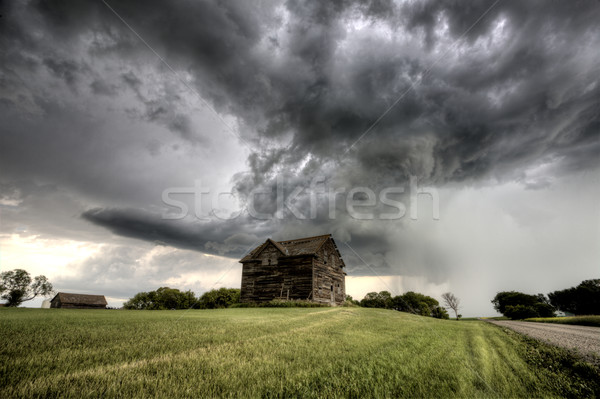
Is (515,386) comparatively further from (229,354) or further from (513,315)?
(513,315)

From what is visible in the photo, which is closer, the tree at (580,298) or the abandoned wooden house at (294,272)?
the abandoned wooden house at (294,272)

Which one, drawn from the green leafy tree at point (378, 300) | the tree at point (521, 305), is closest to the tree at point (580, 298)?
the tree at point (521, 305)

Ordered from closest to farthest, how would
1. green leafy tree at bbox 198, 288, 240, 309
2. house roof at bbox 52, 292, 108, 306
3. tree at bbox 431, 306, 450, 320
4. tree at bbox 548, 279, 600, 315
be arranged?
green leafy tree at bbox 198, 288, 240, 309 < tree at bbox 548, 279, 600, 315 < house roof at bbox 52, 292, 108, 306 < tree at bbox 431, 306, 450, 320

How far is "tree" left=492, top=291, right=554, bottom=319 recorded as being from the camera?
43.2m

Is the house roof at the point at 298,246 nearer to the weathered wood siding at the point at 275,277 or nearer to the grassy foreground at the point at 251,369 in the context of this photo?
the weathered wood siding at the point at 275,277

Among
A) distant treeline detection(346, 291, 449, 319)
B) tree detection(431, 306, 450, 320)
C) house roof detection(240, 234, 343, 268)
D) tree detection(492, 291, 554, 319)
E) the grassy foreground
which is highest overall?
house roof detection(240, 234, 343, 268)

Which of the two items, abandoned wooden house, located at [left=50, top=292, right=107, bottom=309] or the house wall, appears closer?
the house wall

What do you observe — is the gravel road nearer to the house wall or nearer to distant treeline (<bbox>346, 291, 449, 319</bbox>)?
the house wall

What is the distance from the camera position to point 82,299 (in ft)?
194

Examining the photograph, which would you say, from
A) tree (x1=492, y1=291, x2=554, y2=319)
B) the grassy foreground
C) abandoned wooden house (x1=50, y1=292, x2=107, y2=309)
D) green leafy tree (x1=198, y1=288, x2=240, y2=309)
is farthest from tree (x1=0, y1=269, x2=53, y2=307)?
tree (x1=492, y1=291, x2=554, y2=319)

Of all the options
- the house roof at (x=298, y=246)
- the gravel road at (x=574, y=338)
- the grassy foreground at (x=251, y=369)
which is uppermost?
the house roof at (x=298, y=246)

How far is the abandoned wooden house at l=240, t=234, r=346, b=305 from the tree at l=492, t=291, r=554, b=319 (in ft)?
117

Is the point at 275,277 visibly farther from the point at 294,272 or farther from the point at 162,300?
the point at 162,300

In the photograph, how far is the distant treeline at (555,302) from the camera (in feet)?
147
